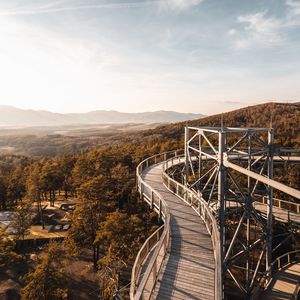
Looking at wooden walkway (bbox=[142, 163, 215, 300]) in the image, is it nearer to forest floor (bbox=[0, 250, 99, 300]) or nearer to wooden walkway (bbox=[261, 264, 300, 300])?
wooden walkway (bbox=[261, 264, 300, 300])

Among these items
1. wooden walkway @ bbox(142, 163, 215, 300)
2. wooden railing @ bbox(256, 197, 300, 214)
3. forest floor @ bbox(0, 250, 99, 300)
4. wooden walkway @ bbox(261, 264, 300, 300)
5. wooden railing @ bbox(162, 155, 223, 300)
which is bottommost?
forest floor @ bbox(0, 250, 99, 300)

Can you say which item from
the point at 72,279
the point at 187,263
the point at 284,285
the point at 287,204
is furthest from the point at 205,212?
the point at 72,279

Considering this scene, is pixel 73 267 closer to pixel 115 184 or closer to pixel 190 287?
pixel 115 184

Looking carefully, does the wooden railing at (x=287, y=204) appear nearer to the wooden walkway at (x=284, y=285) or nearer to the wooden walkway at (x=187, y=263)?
the wooden walkway at (x=284, y=285)

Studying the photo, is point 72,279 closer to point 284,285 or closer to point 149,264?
point 284,285

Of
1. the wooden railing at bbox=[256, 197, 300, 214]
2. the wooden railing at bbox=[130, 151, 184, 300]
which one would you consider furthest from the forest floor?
the wooden railing at bbox=[256, 197, 300, 214]

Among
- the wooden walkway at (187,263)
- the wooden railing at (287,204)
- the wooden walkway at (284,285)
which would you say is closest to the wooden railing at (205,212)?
the wooden walkway at (187,263)
